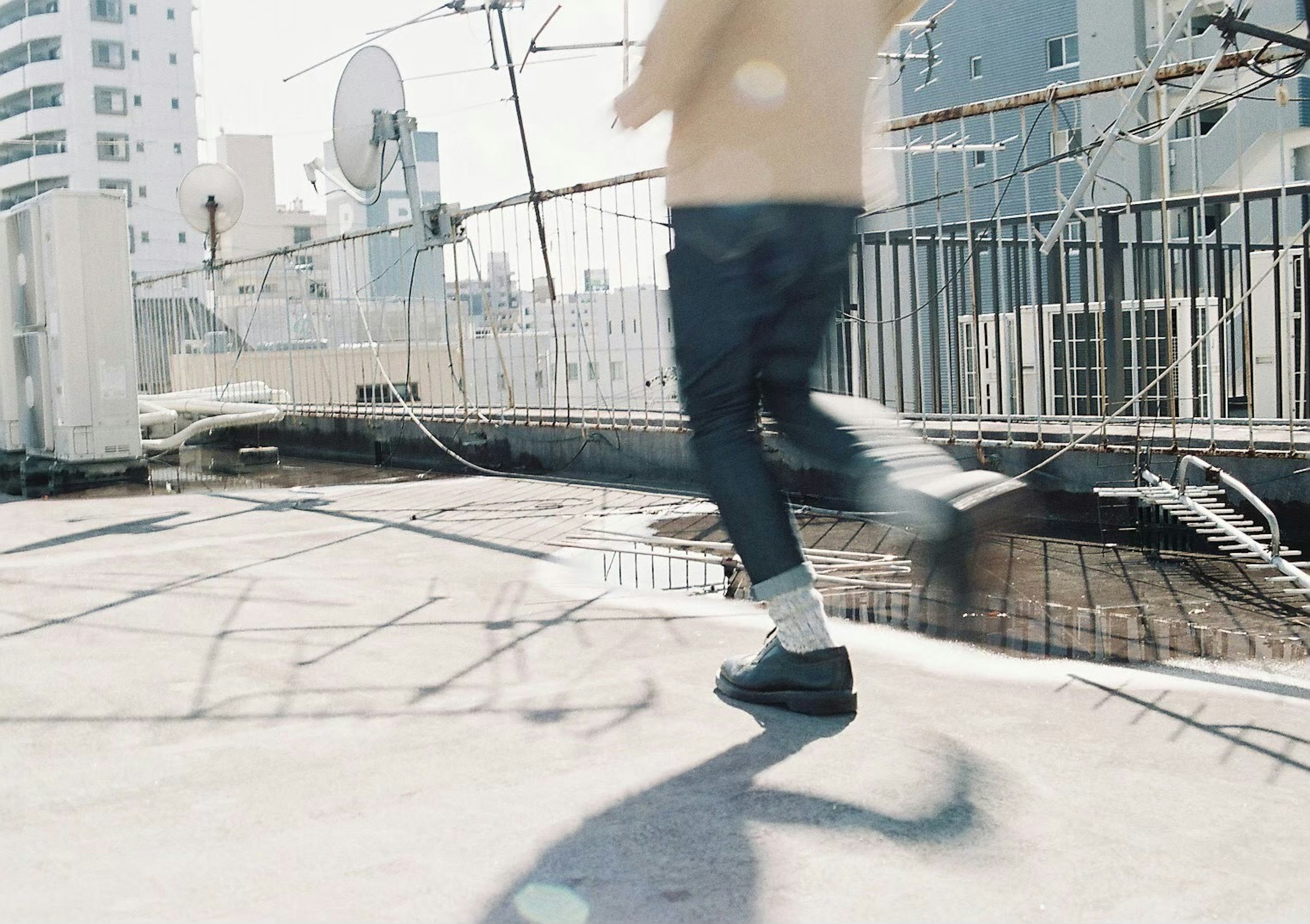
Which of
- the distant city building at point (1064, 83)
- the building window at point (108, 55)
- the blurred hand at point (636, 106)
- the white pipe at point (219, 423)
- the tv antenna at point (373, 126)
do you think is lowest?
the white pipe at point (219, 423)

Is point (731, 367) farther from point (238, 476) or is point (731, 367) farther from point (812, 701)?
point (238, 476)

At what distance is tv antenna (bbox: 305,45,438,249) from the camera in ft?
29.6

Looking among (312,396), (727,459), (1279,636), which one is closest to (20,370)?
(312,396)

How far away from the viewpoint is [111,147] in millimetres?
76000

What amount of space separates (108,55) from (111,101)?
108 inches

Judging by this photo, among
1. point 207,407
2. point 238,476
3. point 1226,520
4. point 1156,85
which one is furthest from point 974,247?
point 207,407

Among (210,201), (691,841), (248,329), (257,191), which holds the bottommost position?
(691,841)

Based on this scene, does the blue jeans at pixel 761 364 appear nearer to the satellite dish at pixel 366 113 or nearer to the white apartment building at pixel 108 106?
the satellite dish at pixel 366 113

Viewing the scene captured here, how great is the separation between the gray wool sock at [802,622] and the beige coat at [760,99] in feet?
2.36

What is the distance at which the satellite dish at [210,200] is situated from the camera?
13.3 metres

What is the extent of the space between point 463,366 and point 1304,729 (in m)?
6.99

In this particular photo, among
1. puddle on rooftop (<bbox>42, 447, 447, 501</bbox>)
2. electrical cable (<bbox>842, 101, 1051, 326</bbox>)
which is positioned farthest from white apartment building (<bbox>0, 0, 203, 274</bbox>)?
electrical cable (<bbox>842, 101, 1051, 326</bbox>)

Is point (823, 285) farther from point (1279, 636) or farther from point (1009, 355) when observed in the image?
point (1009, 355)

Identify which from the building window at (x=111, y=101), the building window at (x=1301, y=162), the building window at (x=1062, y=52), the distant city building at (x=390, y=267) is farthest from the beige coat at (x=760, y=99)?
the building window at (x=111, y=101)
